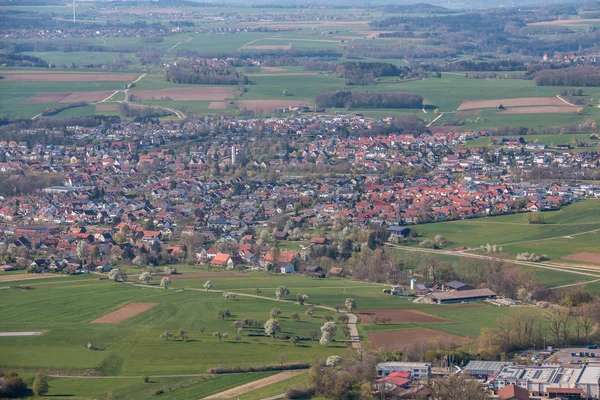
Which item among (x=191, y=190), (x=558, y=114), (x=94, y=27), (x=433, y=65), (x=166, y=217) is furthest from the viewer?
(x=94, y=27)

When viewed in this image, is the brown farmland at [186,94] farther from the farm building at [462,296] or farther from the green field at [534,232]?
the farm building at [462,296]

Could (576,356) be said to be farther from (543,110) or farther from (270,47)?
(270,47)

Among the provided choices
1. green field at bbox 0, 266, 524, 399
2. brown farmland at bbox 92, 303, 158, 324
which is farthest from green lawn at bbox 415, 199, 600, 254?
brown farmland at bbox 92, 303, 158, 324

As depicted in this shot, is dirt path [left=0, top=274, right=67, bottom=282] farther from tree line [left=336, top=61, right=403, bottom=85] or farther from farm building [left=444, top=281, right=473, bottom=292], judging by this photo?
tree line [left=336, top=61, right=403, bottom=85]

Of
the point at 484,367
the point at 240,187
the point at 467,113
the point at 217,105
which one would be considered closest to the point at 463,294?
the point at 484,367

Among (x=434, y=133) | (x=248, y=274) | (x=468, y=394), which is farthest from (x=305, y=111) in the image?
(x=468, y=394)

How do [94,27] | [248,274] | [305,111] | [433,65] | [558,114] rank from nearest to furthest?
[248,274]
[558,114]
[305,111]
[433,65]
[94,27]

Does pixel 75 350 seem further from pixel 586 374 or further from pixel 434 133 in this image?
pixel 434 133
